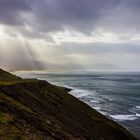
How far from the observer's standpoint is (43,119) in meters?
25.7

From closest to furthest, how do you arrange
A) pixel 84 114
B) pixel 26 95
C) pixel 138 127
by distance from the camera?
1. pixel 26 95
2. pixel 84 114
3. pixel 138 127

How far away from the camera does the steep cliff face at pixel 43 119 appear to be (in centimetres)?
2030

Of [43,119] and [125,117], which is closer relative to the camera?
[43,119]

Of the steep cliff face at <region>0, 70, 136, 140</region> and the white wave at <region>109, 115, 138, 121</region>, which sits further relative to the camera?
the white wave at <region>109, 115, 138, 121</region>

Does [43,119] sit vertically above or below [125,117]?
above

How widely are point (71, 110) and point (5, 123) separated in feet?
65.4

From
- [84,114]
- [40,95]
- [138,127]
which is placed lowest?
[138,127]

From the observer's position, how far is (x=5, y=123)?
1998 cm

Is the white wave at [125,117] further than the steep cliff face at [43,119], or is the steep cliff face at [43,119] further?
the white wave at [125,117]

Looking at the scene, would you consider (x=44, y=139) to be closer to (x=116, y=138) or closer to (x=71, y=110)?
(x=116, y=138)

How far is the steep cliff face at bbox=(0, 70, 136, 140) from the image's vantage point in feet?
66.6

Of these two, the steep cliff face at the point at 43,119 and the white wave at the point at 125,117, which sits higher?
the steep cliff face at the point at 43,119

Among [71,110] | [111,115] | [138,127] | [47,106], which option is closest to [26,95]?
[47,106]

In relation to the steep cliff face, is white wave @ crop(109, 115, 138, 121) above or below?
below
